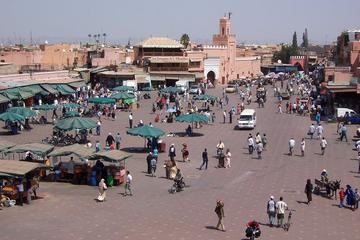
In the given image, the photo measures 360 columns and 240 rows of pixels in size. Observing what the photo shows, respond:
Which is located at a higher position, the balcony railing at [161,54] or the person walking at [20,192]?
the balcony railing at [161,54]

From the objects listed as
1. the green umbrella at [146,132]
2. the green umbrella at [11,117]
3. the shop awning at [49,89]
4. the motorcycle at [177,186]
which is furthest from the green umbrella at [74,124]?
the shop awning at [49,89]

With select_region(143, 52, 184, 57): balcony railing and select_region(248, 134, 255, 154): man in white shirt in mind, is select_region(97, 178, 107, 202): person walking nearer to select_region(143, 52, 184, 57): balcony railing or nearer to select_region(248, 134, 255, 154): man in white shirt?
select_region(248, 134, 255, 154): man in white shirt

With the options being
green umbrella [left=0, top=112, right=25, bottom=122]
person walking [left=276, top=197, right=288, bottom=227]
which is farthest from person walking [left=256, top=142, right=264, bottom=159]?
green umbrella [left=0, top=112, right=25, bottom=122]

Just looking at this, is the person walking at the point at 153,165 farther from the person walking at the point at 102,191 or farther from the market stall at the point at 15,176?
the market stall at the point at 15,176

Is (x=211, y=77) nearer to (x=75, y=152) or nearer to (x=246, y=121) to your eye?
(x=246, y=121)

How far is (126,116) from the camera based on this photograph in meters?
39.8

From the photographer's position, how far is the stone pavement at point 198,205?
15.3 metres

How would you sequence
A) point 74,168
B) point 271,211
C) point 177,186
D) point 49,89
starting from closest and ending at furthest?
point 271,211
point 177,186
point 74,168
point 49,89

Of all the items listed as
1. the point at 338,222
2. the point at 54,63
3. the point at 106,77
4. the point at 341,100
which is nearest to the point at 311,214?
the point at 338,222

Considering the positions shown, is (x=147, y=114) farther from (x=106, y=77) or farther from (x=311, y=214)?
(x=311, y=214)

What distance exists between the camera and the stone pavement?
15297 mm

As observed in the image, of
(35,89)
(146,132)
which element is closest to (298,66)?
(35,89)

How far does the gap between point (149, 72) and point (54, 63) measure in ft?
42.7

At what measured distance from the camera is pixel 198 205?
17922 millimetres
